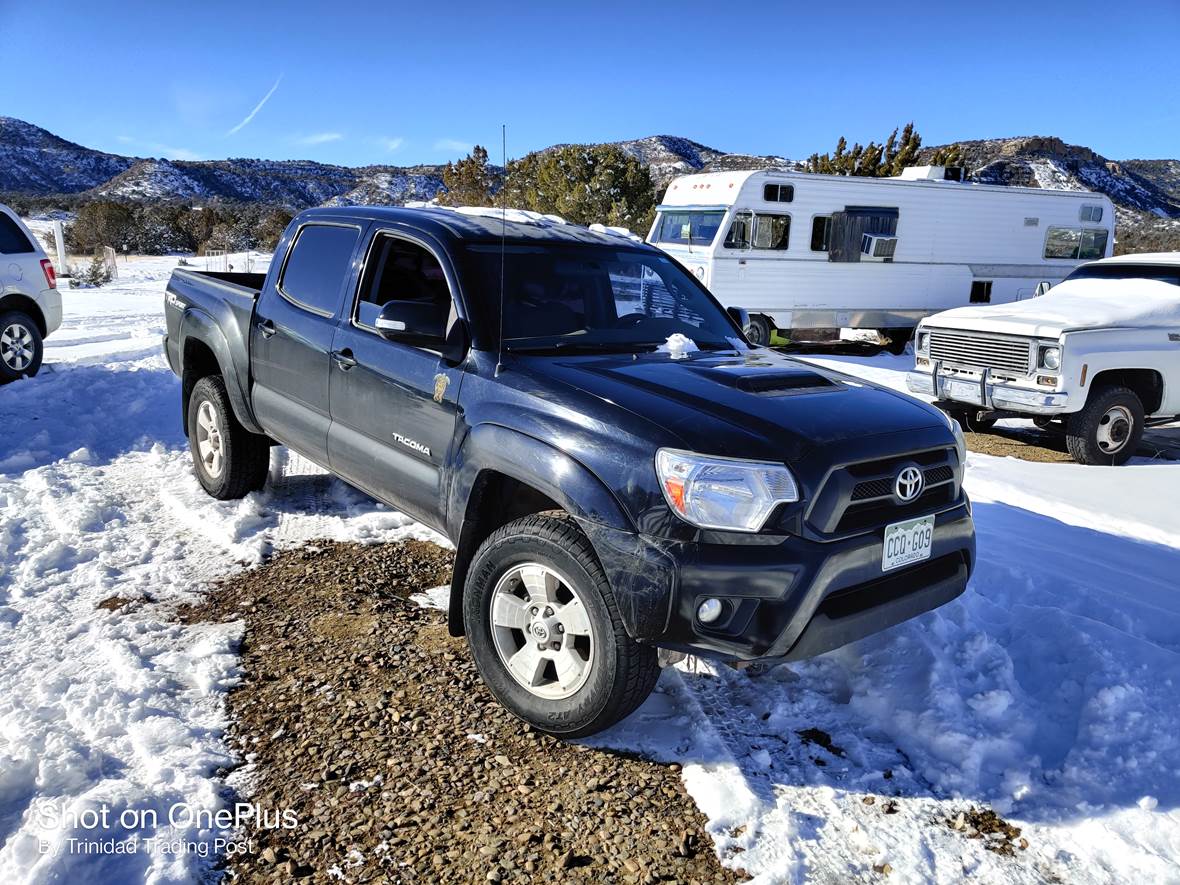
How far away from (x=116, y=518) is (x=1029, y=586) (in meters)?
5.33

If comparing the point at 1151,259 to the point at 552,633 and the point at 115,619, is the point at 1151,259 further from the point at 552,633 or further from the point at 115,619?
the point at 115,619

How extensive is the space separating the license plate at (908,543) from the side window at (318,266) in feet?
9.73

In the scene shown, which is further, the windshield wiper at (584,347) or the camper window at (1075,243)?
the camper window at (1075,243)

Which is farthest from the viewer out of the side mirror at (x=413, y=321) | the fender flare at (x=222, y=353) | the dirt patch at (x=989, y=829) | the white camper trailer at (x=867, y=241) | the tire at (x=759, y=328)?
the tire at (x=759, y=328)

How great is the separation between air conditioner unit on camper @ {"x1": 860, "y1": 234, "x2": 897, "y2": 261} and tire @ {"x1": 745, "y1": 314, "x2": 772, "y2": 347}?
2.19 metres

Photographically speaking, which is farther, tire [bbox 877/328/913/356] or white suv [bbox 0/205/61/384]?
tire [bbox 877/328/913/356]

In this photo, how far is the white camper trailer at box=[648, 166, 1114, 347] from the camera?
540 inches

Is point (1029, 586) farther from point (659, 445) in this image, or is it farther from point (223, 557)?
point (223, 557)

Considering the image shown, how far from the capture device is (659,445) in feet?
9.05

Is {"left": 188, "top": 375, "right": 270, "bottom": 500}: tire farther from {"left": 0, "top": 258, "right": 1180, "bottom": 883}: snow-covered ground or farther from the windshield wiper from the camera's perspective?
the windshield wiper

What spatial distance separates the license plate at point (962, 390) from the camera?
7.98 meters

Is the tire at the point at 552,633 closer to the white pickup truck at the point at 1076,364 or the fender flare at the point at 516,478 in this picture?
the fender flare at the point at 516,478

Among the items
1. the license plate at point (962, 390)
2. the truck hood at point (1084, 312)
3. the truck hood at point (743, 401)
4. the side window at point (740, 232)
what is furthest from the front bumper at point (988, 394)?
the side window at point (740, 232)

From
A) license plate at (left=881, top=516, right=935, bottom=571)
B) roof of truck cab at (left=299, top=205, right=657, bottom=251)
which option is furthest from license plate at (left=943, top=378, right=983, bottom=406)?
license plate at (left=881, top=516, right=935, bottom=571)
